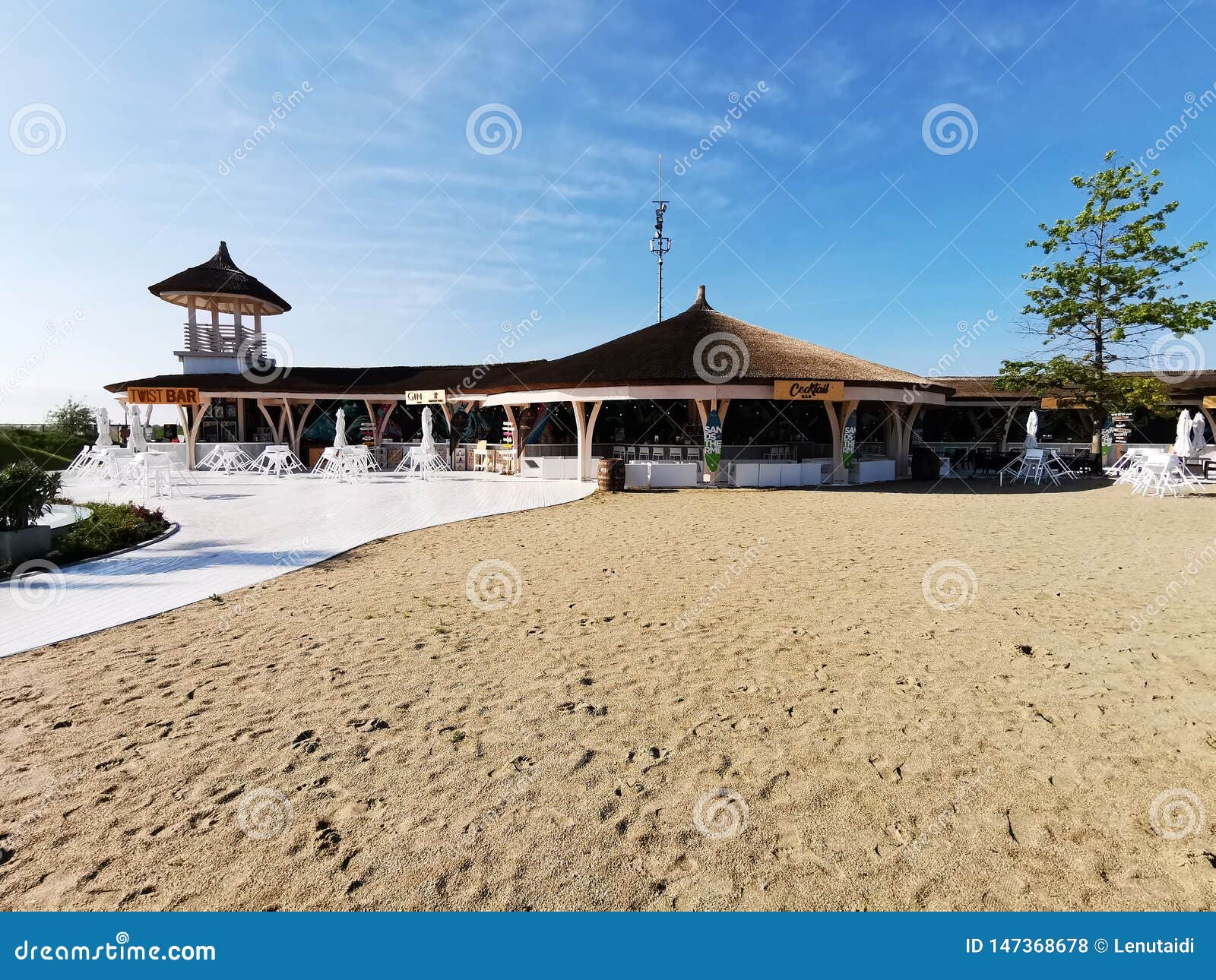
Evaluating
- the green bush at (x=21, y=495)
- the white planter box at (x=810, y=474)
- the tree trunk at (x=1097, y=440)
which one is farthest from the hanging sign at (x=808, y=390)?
the green bush at (x=21, y=495)

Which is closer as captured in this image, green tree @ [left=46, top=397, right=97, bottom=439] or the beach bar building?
the beach bar building

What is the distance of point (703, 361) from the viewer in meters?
18.1

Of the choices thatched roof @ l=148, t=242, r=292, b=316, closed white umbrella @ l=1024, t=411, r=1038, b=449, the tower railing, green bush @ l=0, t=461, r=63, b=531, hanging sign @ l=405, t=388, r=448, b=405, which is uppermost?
thatched roof @ l=148, t=242, r=292, b=316

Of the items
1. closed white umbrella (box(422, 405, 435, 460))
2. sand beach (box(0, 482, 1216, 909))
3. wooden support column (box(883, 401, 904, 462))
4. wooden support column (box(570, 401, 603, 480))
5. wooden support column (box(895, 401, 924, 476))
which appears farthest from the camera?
wooden support column (box(895, 401, 924, 476))

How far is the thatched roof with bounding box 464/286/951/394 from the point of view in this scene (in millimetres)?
17031

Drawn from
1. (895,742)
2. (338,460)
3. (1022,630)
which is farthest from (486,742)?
(338,460)

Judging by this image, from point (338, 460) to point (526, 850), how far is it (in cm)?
1804

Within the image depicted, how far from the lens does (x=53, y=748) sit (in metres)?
3.46

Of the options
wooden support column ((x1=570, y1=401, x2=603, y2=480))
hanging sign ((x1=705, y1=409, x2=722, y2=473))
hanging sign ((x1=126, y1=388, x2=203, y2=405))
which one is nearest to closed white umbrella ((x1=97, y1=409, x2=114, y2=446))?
hanging sign ((x1=126, y1=388, x2=203, y2=405))

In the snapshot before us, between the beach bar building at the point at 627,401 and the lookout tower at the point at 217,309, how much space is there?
0.06 metres

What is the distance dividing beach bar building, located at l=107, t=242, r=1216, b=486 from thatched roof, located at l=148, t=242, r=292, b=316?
74 millimetres

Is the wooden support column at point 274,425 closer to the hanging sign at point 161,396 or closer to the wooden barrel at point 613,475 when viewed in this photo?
the hanging sign at point 161,396

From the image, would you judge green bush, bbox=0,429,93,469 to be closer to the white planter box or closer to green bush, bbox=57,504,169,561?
green bush, bbox=57,504,169,561

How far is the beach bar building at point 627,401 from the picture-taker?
17500mm
